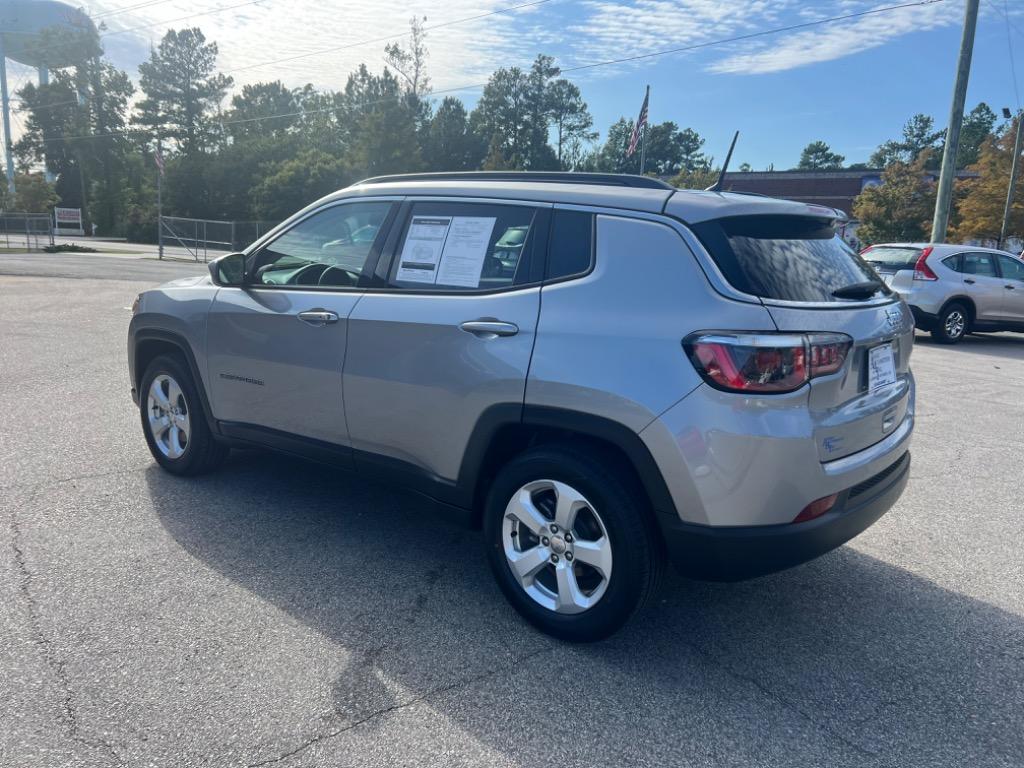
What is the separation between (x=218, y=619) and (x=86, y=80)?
300ft

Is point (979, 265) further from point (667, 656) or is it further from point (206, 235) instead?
point (206, 235)

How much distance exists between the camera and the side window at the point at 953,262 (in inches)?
518

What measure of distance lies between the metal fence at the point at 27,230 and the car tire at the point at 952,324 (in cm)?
3654

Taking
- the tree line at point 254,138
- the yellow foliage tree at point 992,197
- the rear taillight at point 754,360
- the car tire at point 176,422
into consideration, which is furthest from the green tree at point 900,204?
the rear taillight at point 754,360

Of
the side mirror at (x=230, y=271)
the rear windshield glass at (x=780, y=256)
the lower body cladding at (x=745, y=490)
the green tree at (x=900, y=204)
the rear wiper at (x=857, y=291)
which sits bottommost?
the lower body cladding at (x=745, y=490)

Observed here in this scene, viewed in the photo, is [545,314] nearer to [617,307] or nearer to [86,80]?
[617,307]

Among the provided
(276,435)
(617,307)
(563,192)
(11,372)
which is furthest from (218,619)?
(11,372)

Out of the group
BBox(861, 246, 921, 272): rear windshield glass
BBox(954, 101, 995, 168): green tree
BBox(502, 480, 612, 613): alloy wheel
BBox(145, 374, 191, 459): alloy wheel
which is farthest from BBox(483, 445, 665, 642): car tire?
BBox(954, 101, 995, 168): green tree

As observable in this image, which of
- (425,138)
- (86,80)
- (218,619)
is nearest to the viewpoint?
(218,619)

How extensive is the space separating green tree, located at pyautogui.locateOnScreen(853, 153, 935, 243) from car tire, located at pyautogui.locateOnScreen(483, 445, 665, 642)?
3882 centimetres

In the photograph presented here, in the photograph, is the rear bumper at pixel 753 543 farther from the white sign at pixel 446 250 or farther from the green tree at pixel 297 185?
the green tree at pixel 297 185

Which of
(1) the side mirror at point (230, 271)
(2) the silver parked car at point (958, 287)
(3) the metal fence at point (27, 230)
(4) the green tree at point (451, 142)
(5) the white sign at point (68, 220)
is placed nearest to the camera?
(1) the side mirror at point (230, 271)

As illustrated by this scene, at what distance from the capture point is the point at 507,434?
129 inches

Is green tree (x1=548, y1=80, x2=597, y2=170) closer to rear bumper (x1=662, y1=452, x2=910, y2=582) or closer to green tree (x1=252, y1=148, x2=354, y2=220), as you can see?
green tree (x1=252, y1=148, x2=354, y2=220)
